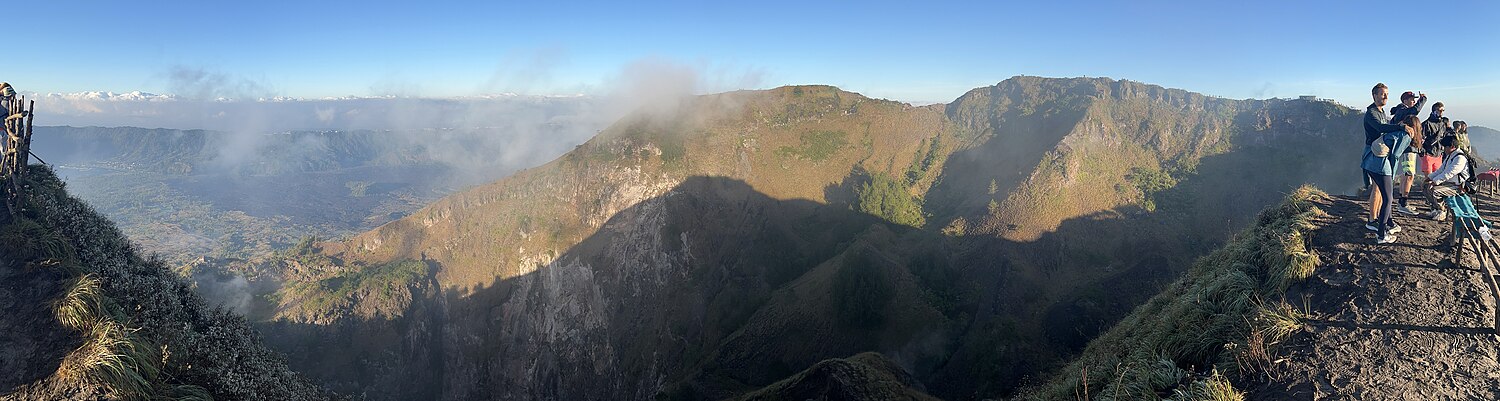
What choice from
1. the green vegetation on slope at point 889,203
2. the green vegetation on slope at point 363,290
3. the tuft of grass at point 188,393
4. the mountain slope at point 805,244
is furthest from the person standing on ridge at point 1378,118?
the green vegetation on slope at point 363,290

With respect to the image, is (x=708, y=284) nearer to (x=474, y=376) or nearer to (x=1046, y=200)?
(x=474, y=376)

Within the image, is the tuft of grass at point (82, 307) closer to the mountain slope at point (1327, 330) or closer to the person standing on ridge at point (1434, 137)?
the mountain slope at point (1327, 330)

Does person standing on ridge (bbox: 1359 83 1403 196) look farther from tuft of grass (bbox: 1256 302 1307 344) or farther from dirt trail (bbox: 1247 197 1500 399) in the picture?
Answer: tuft of grass (bbox: 1256 302 1307 344)

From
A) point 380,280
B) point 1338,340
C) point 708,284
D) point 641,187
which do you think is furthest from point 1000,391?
point 380,280

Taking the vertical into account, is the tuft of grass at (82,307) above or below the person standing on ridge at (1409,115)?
below

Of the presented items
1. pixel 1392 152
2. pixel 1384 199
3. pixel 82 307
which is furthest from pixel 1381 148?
pixel 82 307

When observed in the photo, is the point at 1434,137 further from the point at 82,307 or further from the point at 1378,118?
the point at 82,307

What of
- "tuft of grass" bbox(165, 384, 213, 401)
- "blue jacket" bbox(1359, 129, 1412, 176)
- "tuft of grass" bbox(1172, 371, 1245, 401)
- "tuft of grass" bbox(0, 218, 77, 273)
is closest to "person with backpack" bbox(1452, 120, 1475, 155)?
"blue jacket" bbox(1359, 129, 1412, 176)
